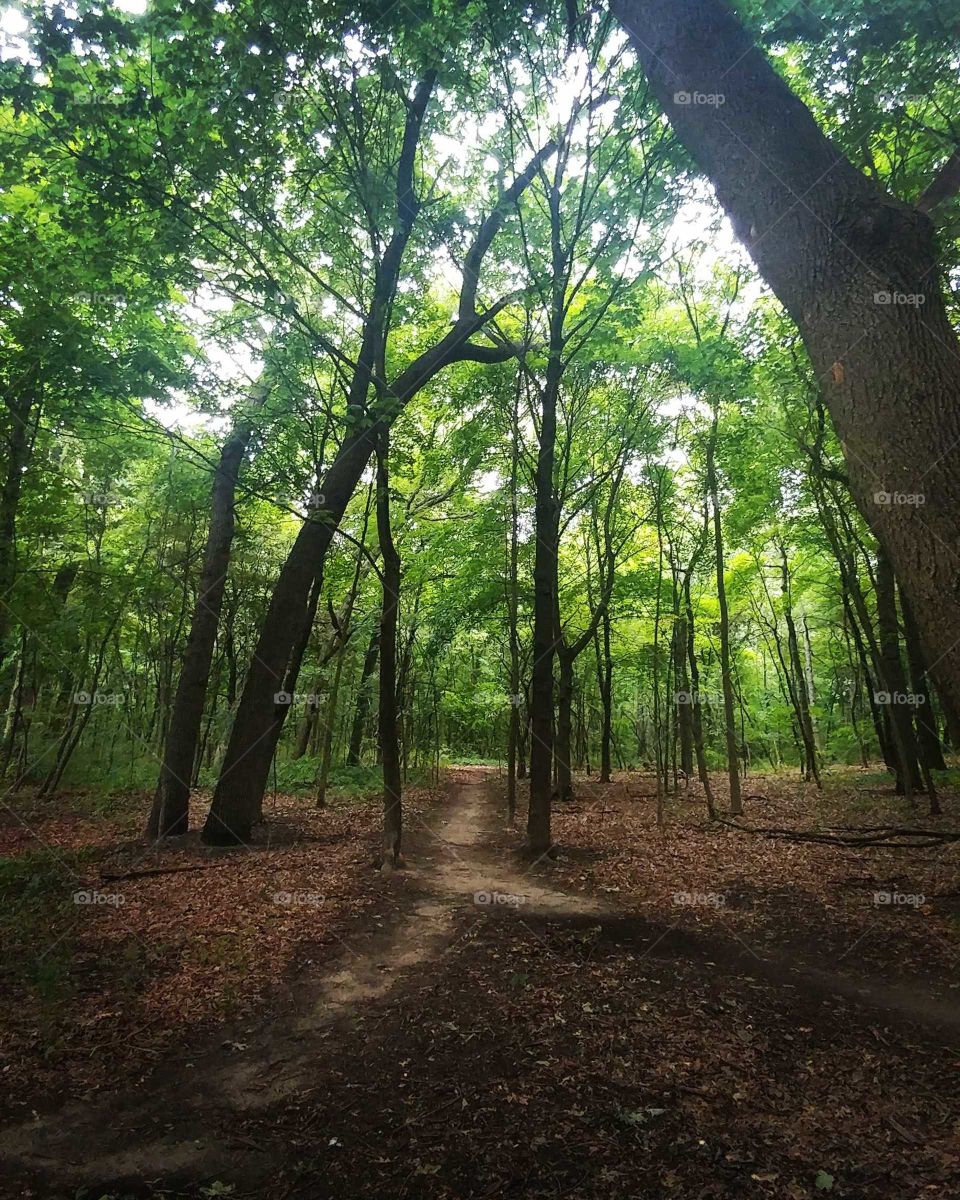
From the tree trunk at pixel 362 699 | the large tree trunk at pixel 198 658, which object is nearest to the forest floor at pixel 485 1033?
the large tree trunk at pixel 198 658

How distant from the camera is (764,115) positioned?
2914 mm

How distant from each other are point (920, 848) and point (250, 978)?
359 inches

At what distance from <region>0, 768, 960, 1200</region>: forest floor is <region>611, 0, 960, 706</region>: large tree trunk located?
2757 millimetres

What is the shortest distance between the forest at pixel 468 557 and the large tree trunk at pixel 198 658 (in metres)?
0.07

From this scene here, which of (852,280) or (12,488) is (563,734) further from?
(852,280)

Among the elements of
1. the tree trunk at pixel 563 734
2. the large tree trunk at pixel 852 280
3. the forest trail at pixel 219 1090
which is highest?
the large tree trunk at pixel 852 280

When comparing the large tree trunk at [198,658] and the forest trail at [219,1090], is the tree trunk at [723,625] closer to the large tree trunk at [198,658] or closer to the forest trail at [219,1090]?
the forest trail at [219,1090]

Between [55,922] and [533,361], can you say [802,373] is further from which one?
[55,922]

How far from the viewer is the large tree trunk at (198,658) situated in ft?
34.1

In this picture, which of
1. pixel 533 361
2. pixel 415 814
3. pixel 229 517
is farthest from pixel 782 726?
pixel 229 517

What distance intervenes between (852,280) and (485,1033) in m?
4.92

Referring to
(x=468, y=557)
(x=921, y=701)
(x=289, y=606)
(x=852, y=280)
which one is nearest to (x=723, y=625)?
(x=921, y=701)

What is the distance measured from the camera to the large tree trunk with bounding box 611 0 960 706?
85.9 inches

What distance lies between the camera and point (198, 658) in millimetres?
10930
